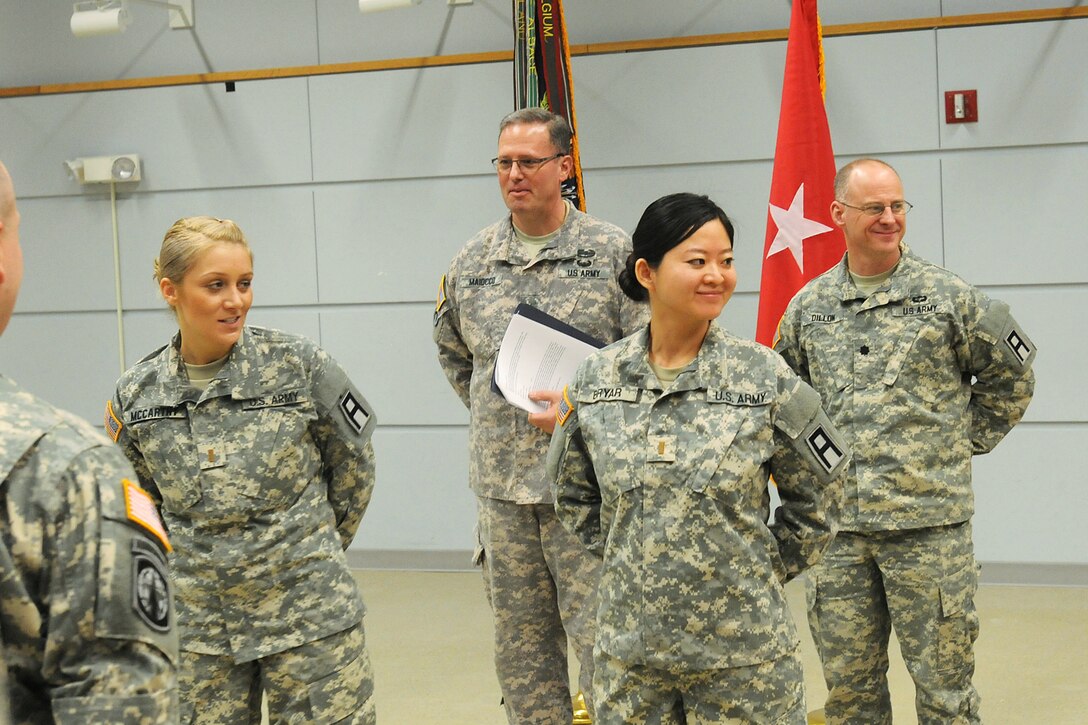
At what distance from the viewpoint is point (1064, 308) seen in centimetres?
497

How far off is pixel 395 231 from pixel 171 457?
3.46 m

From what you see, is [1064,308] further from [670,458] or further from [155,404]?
[155,404]

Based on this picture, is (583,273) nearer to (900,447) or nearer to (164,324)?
(900,447)

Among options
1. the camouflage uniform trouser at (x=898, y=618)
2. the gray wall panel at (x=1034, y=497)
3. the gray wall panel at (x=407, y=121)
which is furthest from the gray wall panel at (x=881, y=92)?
the camouflage uniform trouser at (x=898, y=618)

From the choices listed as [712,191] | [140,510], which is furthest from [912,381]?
[712,191]

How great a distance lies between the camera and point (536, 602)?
298cm

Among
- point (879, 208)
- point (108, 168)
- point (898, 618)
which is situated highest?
point (108, 168)

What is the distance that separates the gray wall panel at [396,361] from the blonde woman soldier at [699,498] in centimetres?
347

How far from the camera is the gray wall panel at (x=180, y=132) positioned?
225 inches

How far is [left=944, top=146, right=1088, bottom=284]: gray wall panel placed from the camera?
4938mm

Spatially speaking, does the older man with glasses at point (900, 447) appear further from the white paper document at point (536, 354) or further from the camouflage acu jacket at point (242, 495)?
the camouflage acu jacket at point (242, 495)

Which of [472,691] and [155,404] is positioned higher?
[155,404]

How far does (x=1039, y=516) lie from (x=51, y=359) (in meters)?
4.64

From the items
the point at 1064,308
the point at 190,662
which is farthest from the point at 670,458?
the point at 1064,308
